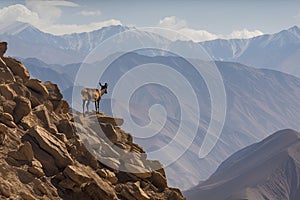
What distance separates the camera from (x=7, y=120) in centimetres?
3816

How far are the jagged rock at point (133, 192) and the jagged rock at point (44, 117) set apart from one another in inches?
289

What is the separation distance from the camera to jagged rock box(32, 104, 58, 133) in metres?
39.8

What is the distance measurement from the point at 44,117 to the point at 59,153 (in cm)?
498

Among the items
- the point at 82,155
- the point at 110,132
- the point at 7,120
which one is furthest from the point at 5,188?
the point at 110,132

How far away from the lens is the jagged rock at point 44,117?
39.8 meters

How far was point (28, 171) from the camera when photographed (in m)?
34.8

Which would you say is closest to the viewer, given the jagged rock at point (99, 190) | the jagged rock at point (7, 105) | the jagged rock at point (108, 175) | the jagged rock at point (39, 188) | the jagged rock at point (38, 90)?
the jagged rock at point (39, 188)

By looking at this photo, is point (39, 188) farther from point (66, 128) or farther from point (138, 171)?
point (138, 171)

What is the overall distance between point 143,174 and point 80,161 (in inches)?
207

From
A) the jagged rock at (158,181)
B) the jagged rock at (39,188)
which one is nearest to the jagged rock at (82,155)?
the jagged rock at (39,188)

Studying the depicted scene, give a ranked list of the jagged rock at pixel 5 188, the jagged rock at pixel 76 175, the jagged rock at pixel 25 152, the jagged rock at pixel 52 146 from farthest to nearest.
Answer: the jagged rock at pixel 52 146 → the jagged rock at pixel 76 175 → the jagged rock at pixel 25 152 → the jagged rock at pixel 5 188

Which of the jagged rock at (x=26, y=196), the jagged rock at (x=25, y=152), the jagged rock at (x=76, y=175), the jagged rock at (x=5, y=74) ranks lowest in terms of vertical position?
the jagged rock at (x=26, y=196)

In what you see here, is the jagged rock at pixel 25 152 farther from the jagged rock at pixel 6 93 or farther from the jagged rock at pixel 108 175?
the jagged rock at pixel 6 93

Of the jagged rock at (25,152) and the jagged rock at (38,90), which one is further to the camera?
the jagged rock at (38,90)
